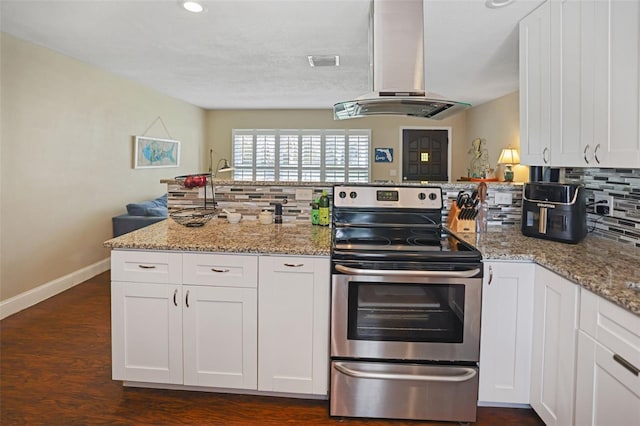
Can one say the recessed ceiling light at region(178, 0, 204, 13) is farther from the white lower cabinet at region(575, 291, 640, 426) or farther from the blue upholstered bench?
the white lower cabinet at region(575, 291, 640, 426)

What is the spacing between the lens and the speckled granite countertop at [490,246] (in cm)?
163

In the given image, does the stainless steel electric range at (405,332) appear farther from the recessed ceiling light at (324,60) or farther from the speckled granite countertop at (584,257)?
the recessed ceiling light at (324,60)

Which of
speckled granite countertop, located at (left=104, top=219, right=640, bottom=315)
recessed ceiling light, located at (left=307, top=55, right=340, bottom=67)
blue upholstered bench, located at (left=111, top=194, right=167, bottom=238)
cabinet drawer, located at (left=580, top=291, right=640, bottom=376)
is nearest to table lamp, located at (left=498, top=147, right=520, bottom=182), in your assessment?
recessed ceiling light, located at (left=307, top=55, right=340, bottom=67)

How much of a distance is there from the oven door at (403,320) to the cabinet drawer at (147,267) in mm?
826

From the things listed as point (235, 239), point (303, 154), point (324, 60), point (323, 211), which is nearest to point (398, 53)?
point (323, 211)

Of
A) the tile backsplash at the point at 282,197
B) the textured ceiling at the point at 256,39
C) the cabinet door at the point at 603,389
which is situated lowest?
the cabinet door at the point at 603,389

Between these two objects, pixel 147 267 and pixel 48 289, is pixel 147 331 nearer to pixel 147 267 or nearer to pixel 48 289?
pixel 147 267

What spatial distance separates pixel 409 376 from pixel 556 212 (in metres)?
1.17

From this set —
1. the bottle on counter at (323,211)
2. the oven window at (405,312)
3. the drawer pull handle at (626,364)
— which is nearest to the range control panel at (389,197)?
the bottle on counter at (323,211)

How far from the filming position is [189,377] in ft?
7.29

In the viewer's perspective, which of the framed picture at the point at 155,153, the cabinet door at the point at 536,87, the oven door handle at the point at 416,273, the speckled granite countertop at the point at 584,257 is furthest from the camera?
the framed picture at the point at 155,153

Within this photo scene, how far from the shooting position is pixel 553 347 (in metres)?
1.84

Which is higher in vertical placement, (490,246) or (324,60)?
(324,60)

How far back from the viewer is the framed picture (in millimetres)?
5366
